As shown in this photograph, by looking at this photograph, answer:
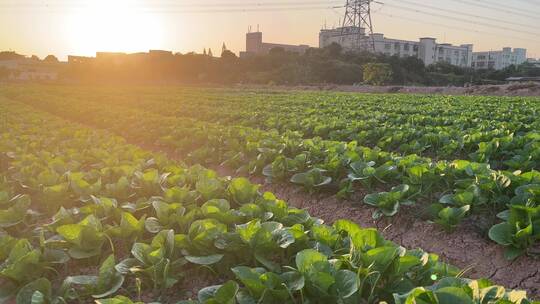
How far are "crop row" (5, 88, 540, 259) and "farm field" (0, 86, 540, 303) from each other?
2cm

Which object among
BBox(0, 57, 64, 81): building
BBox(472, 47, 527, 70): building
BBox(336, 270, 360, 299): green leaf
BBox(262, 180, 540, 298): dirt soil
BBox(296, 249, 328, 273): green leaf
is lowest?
BBox(262, 180, 540, 298): dirt soil

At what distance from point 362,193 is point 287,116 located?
9.02 m

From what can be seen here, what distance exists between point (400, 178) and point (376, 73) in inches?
1967

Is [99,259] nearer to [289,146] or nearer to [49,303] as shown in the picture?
[49,303]

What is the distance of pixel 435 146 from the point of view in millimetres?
9398

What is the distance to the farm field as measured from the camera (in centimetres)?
269

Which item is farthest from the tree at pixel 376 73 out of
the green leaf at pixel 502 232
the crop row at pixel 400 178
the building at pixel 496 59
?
the building at pixel 496 59

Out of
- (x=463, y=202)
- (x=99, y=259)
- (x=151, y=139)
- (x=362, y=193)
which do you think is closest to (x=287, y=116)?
(x=151, y=139)

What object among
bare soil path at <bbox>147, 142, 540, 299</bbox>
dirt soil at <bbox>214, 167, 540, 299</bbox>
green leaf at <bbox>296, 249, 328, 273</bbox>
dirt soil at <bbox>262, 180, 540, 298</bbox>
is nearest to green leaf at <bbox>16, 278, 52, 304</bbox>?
green leaf at <bbox>296, 249, 328, 273</bbox>

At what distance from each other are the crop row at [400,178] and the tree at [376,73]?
4649cm

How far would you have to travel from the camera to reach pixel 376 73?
177 ft

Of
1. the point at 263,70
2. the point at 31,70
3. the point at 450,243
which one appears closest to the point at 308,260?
the point at 450,243

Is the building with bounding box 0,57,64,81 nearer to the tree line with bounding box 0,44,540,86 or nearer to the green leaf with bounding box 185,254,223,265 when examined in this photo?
the tree line with bounding box 0,44,540,86

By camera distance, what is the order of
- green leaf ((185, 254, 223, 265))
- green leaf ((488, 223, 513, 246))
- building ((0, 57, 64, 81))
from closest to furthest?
green leaf ((185, 254, 223, 265))
green leaf ((488, 223, 513, 246))
building ((0, 57, 64, 81))
